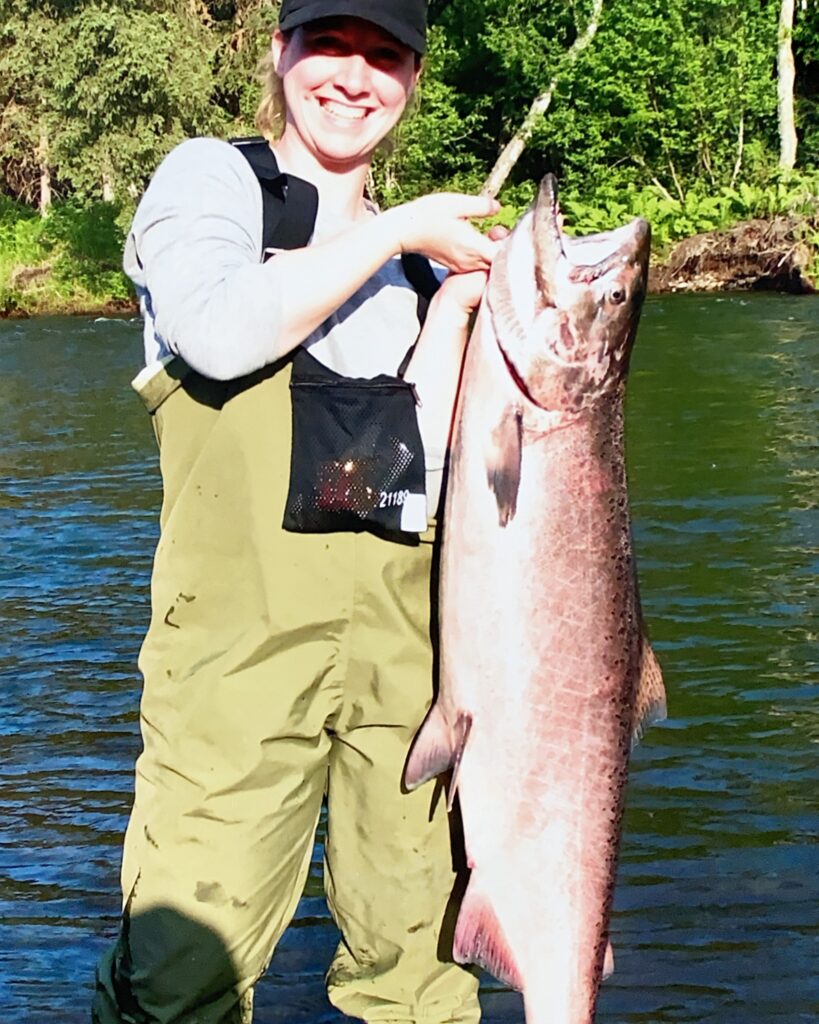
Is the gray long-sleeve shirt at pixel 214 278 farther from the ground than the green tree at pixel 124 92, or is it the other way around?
the green tree at pixel 124 92

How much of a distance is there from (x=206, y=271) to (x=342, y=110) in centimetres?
58

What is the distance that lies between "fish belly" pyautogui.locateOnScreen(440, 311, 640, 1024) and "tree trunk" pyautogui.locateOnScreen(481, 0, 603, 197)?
26.7 meters

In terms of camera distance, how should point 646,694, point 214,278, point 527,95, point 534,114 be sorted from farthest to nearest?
point 527,95 → point 534,114 → point 646,694 → point 214,278

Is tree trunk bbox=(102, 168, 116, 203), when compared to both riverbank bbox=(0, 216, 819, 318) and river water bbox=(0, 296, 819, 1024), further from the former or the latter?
river water bbox=(0, 296, 819, 1024)

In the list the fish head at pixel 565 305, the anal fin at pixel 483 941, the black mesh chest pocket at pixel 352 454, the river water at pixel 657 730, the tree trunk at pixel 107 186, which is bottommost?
the river water at pixel 657 730

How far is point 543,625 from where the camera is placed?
9.35 feet

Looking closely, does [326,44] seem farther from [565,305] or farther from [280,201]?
[565,305]

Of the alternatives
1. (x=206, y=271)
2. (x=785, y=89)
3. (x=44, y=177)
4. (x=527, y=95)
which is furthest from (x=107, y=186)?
(x=206, y=271)

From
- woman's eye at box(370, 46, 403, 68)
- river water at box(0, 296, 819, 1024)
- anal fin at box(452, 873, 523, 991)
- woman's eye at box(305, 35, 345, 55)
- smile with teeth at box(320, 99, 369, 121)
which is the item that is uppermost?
woman's eye at box(305, 35, 345, 55)

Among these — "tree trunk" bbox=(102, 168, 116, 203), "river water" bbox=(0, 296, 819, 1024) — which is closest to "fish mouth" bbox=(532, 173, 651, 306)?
"river water" bbox=(0, 296, 819, 1024)

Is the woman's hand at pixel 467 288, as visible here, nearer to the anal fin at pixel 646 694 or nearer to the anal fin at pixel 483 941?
the anal fin at pixel 646 694

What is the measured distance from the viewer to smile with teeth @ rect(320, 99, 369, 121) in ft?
9.35

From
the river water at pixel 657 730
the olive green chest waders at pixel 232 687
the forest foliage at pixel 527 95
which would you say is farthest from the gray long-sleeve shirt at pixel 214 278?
the forest foliage at pixel 527 95

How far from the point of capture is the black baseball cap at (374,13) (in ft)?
9.02
